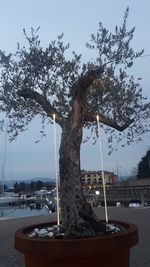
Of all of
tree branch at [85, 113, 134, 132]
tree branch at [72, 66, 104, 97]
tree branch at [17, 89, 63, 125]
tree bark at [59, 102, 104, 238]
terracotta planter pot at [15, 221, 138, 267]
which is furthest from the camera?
tree branch at [85, 113, 134, 132]

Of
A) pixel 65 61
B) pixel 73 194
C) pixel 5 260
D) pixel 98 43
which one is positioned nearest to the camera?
pixel 73 194

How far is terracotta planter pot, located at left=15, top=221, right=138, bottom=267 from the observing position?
3906 mm

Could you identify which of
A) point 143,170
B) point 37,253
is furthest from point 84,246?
point 143,170

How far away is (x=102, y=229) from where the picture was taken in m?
4.84

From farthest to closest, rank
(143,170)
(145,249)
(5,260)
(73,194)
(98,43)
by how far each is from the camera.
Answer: (143,170)
(145,249)
(5,260)
(98,43)
(73,194)

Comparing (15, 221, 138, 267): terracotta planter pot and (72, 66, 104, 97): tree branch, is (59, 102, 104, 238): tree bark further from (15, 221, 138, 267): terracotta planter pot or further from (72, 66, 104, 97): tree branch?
(15, 221, 138, 267): terracotta planter pot

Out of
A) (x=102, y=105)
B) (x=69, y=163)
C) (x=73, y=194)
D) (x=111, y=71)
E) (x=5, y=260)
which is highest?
(x=111, y=71)

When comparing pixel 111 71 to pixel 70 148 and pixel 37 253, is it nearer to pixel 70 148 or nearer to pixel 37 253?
pixel 70 148

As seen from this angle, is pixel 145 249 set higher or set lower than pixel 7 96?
lower

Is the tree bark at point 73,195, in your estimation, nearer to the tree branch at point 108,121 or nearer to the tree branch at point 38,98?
the tree branch at point 38,98

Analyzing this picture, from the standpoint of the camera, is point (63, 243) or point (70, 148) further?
point (70, 148)

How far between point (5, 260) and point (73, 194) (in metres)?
3.08

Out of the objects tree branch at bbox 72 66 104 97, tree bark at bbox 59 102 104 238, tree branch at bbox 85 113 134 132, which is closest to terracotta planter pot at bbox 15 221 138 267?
tree bark at bbox 59 102 104 238

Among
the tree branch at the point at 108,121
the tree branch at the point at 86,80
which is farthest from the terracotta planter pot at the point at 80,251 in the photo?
the tree branch at the point at 108,121
